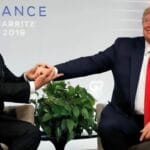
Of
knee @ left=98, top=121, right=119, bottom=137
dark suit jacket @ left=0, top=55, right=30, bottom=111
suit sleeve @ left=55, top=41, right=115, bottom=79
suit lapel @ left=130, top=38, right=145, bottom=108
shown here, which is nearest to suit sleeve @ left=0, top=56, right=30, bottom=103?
dark suit jacket @ left=0, top=55, right=30, bottom=111

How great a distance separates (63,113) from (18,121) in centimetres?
43

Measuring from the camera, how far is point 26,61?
17.5 ft

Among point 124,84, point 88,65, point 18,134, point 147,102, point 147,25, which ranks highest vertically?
point 147,25

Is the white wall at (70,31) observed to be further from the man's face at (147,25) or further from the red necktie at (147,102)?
the red necktie at (147,102)

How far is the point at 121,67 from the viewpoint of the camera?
3668 mm

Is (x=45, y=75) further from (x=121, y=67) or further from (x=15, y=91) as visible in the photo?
(x=121, y=67)

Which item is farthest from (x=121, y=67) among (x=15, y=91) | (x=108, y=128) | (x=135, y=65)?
(x=15, y=91)

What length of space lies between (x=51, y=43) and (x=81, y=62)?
158 cm

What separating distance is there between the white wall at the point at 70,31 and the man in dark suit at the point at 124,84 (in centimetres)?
157

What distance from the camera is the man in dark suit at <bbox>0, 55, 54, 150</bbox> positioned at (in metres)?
3.40

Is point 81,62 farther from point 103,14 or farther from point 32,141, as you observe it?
point 103,14

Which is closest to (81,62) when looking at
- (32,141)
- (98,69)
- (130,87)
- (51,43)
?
(98,69)

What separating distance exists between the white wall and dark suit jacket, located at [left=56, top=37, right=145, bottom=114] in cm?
156

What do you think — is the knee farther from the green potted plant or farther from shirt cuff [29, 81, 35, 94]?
shirt cuff [29, 81, 35, 94]
